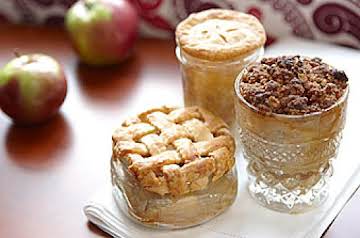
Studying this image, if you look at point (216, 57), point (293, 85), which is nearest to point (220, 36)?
point (216, 57)

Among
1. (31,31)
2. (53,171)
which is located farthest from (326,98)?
(31,31)

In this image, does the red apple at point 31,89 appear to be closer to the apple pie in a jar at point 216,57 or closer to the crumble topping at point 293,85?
the apple pie in a jar at point 216,57

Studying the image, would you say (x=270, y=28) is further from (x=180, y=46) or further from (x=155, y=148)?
(x=155, y=148)

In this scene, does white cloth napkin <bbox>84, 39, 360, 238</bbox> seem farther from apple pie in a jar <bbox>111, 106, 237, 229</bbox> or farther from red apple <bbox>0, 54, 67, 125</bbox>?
red apple <bbox>0, 54, 67, 125</bbox>

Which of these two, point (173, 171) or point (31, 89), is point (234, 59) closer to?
point (173, 171)

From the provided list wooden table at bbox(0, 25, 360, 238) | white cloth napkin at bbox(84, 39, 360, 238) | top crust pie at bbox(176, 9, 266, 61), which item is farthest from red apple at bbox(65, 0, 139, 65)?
white cloth napkin at bbox(84, 39, 360, 238)

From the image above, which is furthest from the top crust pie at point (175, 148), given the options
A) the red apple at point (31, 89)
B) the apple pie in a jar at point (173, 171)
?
the red apple at point (31, 89)
